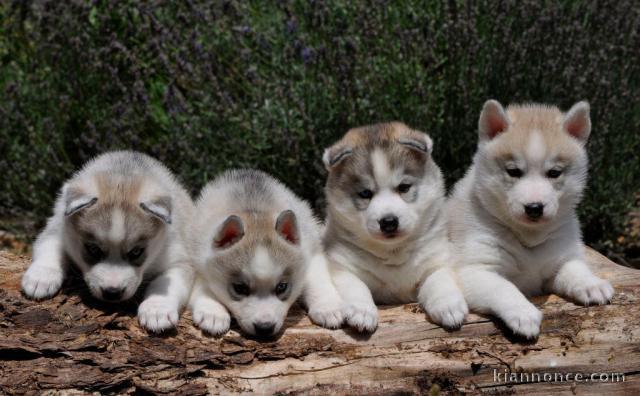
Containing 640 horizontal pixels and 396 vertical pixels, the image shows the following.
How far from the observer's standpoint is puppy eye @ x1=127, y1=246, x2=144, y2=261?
4602mm

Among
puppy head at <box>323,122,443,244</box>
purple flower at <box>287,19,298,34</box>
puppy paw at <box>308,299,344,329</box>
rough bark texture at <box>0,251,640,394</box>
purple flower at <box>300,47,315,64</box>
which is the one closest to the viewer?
rough bark texture at <box>0,251,640,394</box>

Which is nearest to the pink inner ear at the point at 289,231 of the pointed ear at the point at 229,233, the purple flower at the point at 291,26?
the pointed ear at the point at 229,233

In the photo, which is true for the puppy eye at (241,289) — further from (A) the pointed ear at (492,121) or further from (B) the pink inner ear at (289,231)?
(A) the pointed ear at (492,121)

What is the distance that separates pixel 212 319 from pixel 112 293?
0.56 metres

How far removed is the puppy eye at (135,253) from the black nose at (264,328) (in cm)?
83

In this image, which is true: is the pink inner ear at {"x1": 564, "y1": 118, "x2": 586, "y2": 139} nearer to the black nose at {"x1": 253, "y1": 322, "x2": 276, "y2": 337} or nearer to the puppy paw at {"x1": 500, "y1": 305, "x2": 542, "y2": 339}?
the puppy paw at {"x1": 500, "y1": 305, "x2": 542, "y2": 339}

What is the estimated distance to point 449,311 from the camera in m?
4.43

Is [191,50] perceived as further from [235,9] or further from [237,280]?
[237,280]

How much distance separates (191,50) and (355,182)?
7.96ft

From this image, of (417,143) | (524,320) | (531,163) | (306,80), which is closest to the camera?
(524,320)

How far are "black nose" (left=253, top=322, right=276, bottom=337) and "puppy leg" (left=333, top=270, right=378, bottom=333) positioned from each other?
0.43m

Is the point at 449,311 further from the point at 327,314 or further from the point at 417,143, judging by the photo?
the point at 417,143

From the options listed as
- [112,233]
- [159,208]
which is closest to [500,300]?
[159,208]

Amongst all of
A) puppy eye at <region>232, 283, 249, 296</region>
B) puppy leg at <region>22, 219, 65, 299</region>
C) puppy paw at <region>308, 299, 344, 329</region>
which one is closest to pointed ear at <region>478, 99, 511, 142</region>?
puppy paw at <region>308, 299, 344, 329</region>
